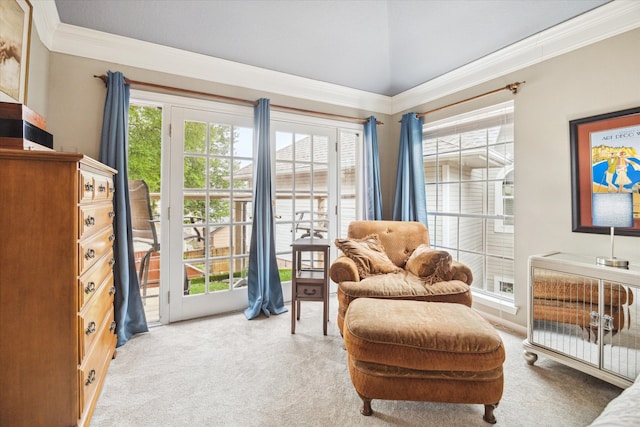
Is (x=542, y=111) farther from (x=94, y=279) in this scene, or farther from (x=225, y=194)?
(x=94, y=279)

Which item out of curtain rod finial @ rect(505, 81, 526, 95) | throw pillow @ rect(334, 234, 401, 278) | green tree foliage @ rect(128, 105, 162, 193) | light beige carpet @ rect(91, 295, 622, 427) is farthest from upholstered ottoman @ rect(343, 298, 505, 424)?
green tree foliage @ rect(128, 105, 162, 193)

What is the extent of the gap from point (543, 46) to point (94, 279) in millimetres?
3487

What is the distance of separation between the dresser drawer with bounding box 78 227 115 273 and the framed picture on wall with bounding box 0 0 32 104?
2.80 ft

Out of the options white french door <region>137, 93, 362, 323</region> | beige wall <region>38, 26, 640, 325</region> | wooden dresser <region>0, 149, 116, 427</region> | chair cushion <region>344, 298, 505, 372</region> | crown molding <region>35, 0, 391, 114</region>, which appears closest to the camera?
wooden dresser <region>0, 149, 116, 427</region>

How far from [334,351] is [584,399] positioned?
1491mm

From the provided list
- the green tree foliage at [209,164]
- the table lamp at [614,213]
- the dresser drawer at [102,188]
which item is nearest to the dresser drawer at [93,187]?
the dresser drawer at [102,188]

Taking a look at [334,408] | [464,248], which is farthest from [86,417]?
[464,248]

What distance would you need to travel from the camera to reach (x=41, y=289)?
4.18 ft

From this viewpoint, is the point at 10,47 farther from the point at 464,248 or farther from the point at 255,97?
the point at 464,248

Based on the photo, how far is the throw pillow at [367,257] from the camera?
8.48 ft

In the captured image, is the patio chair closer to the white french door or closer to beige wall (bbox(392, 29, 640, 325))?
the white french door

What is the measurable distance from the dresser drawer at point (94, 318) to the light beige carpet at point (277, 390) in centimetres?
40

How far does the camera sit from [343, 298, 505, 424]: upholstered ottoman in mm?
1510

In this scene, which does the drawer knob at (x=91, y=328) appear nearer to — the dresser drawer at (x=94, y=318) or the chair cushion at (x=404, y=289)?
the dresser drawer at (x=94, y=318)
